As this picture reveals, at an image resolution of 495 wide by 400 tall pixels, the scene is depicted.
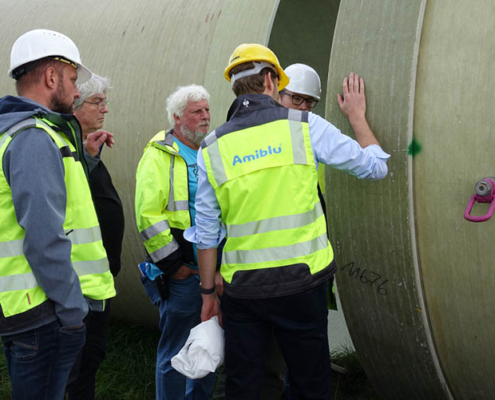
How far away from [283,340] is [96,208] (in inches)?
52.8

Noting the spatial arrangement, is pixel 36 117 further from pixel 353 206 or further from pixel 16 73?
pixel 353 206

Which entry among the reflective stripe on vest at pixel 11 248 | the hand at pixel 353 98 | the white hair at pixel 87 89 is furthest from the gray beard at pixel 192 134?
the reflective stripe on vest at pixel 11 248

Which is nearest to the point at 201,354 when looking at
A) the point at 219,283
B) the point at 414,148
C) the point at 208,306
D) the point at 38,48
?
the point at 208,306

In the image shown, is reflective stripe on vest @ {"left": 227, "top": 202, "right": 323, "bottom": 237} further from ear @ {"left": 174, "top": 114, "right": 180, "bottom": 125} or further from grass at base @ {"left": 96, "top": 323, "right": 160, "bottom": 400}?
grass at base @ {"left": 96, "top": 323, "right": 160, "bottom": 400}

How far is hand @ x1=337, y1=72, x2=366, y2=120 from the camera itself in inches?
104

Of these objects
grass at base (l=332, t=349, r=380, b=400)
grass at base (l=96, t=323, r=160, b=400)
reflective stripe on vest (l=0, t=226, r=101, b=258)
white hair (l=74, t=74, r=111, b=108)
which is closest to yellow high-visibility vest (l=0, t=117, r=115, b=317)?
reflective stripe on vest (l=0, t=226, r=101, b=258)

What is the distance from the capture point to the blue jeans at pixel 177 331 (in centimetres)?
320

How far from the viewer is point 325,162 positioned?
2.43 m

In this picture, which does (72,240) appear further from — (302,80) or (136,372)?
(136,372)

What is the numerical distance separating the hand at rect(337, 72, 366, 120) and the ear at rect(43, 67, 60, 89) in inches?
50.4

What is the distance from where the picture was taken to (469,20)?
2.46 meters

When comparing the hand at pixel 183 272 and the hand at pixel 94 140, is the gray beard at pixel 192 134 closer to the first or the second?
the hand at pixel 94 140

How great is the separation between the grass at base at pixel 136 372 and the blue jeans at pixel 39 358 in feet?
5.91

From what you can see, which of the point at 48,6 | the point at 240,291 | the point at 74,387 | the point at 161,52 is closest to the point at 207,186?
the point at 240,291
